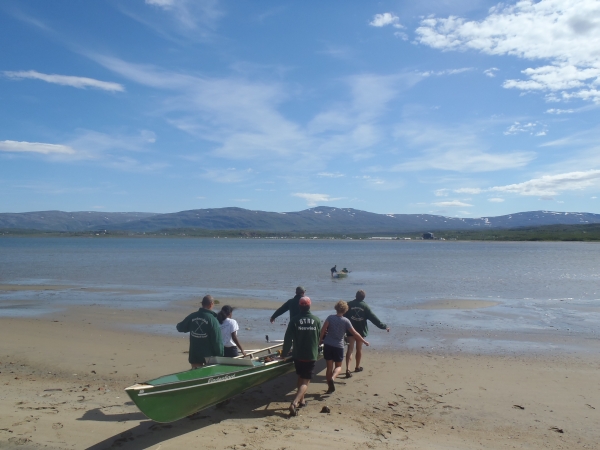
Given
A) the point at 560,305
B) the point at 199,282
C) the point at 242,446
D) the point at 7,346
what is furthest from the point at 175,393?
the point at 199,282

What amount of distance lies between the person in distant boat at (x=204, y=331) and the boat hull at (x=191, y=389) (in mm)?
336

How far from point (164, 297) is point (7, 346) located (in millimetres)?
11462

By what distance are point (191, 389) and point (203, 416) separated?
2.57 feet

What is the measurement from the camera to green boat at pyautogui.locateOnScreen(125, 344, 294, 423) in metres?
6.34

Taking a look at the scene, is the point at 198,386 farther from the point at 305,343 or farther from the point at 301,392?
the point at 305,343

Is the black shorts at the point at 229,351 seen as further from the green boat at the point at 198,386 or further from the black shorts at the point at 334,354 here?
the black shorts at the point at 334,354

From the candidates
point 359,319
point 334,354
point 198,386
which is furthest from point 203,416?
point 359,319

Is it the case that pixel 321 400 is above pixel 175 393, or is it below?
below

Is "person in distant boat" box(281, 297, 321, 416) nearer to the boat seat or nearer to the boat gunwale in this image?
the boat gunwale

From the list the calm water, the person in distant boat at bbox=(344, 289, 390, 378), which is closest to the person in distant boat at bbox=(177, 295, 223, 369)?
the person in distant boat at bbox=(344, 289, 390, 378)

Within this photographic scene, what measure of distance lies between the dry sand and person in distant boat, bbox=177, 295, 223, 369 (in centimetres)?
85

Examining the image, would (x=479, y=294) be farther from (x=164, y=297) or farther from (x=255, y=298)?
(x=164, y=297)

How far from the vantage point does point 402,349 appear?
40.3 feet

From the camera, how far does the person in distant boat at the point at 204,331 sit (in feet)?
25.1
